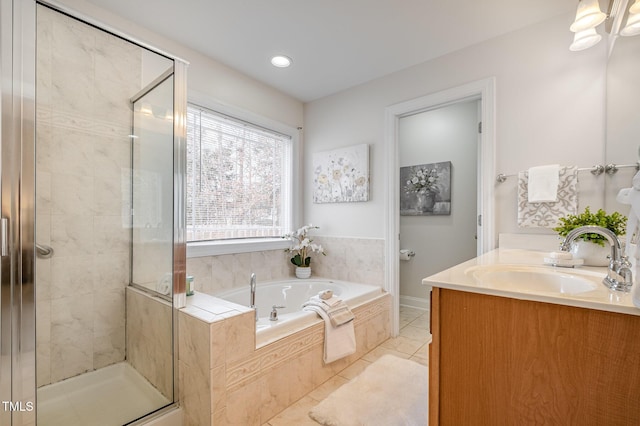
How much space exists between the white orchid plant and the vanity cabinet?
2.08 meters

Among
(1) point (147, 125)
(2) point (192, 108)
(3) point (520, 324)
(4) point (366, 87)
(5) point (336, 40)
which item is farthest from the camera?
(4) point (366, 87)

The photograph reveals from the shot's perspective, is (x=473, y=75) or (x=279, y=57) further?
(x=279, y=57)

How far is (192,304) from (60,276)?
85cm

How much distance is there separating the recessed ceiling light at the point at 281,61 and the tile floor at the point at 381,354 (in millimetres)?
2562

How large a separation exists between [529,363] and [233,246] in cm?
225

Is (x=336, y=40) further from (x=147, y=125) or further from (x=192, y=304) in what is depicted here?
(x=192, y=304)

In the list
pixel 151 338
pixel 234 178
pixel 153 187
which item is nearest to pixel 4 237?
pixel 153 187

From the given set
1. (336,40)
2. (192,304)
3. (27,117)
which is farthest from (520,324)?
(336,40)

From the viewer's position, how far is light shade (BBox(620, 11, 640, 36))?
48.5 inches

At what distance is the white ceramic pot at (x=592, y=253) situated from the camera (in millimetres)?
1431

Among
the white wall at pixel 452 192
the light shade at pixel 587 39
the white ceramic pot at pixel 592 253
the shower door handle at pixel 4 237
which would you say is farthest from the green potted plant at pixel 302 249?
the light shade at pixel 587 39

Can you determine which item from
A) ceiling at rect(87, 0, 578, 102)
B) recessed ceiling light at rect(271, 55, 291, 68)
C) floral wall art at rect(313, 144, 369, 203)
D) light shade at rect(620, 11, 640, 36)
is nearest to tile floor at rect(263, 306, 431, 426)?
floral wall art at rect(313, 144, 369, 203)

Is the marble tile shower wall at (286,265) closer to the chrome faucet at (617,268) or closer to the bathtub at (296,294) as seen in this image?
the bathtub at (296,294)

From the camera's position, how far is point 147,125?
189 centimetres
